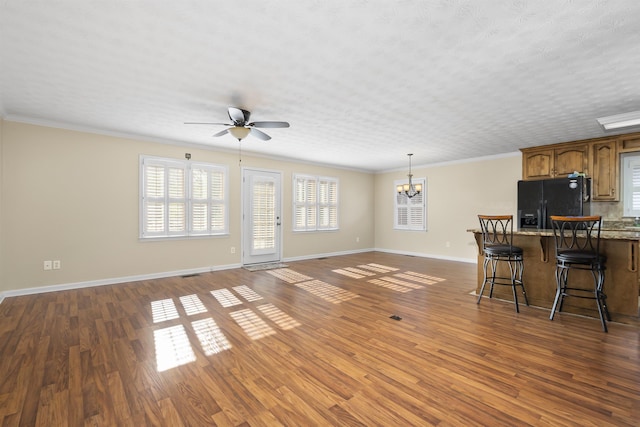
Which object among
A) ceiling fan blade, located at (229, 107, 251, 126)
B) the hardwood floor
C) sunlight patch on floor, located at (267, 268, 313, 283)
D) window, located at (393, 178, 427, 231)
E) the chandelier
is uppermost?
ceiling fan blade, located at (229, 107, 251, 126)

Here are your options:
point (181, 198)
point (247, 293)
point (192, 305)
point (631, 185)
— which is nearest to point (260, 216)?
point (181, 198)

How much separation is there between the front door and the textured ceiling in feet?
6.94

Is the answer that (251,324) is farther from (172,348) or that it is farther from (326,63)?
(326,63)

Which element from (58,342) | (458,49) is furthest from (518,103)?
(58,342)

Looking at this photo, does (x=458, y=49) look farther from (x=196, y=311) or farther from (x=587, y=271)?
(x=196, y=311)

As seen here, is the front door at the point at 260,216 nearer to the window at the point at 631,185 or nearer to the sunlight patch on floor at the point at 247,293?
the sunlight patch on floor at the point at 247,293

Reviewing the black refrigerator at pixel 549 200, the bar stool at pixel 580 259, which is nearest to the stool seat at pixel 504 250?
the bar stool at pixel 580 259

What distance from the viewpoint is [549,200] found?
5336mm

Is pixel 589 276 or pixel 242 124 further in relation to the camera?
pixel 242 124

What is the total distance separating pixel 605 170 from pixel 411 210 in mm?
4044

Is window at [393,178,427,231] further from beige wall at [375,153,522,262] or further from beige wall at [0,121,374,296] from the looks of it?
beige wall at [0,121,374,296]

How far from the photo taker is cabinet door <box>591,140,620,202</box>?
484 cm

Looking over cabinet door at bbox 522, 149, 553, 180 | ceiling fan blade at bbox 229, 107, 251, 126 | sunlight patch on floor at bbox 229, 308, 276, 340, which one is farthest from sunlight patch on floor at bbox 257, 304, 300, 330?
cabinet door at bbox 522, 149, 553, 180

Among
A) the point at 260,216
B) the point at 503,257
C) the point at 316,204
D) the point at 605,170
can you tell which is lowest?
the point at 503,257
